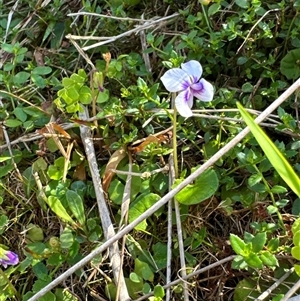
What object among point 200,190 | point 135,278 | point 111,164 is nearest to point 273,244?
point 200,190

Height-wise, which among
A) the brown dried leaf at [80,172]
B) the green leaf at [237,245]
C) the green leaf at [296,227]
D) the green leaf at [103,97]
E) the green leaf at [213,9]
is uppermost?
the green leaf at [213,9]

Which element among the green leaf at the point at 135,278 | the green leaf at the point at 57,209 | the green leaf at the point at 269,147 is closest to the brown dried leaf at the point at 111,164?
the green leaf at the point at 57,209

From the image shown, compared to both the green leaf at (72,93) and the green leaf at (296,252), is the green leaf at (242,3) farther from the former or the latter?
the green leaf at (296,252)

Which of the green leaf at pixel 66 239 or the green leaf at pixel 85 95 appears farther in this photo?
the green leaf at pixel 85 95

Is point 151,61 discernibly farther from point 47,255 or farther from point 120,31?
point 47,255

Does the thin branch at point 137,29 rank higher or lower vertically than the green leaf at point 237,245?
higher

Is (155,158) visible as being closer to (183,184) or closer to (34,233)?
(183,184)

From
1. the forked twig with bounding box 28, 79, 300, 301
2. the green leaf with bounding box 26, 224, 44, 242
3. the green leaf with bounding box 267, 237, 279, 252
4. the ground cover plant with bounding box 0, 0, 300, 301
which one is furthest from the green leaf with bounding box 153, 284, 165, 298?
the green leaf with bounding box 26, 224, 44, 242
